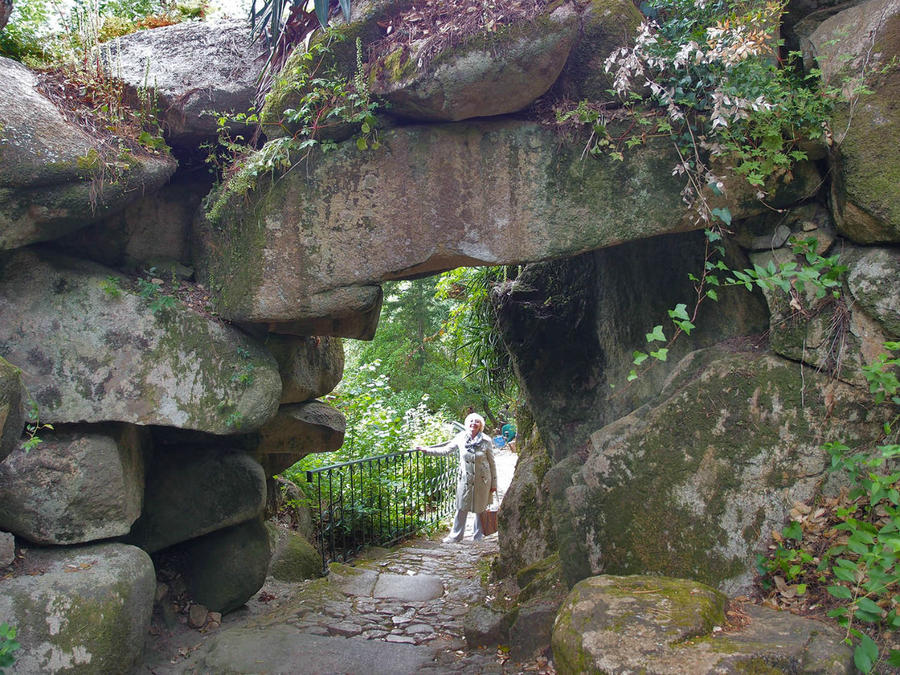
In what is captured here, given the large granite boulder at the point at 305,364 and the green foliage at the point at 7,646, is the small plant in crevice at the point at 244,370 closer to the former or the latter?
the large granite boulder at the point at 305,364

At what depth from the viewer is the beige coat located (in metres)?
8.16

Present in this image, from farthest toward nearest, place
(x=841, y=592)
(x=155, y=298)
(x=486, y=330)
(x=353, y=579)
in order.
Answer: (x=486, y=330), (x=353, y=579), (x=155, y=298), (x=841, y=592)

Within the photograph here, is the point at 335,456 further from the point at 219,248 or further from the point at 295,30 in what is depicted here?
the point at 295,30

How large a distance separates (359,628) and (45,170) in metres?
3.72

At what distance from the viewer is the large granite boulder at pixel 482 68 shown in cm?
345

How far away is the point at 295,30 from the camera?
4195 millimetres

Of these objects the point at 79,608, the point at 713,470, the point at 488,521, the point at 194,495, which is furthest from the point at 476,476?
the point at 79,608

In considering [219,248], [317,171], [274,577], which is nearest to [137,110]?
[219,248]

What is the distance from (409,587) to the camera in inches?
244

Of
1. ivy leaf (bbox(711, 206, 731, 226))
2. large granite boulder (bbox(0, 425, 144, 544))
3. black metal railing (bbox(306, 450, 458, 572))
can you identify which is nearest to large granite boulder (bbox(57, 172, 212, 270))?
large granite boulder (bbox(0, 425, 144, 544))

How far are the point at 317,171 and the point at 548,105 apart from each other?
54.4 inches

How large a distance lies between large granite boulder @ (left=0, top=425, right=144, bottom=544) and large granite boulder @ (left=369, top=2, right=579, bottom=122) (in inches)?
103

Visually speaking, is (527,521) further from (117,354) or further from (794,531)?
(117,354)

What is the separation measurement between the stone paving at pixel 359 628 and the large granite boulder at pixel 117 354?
153 centimetres
